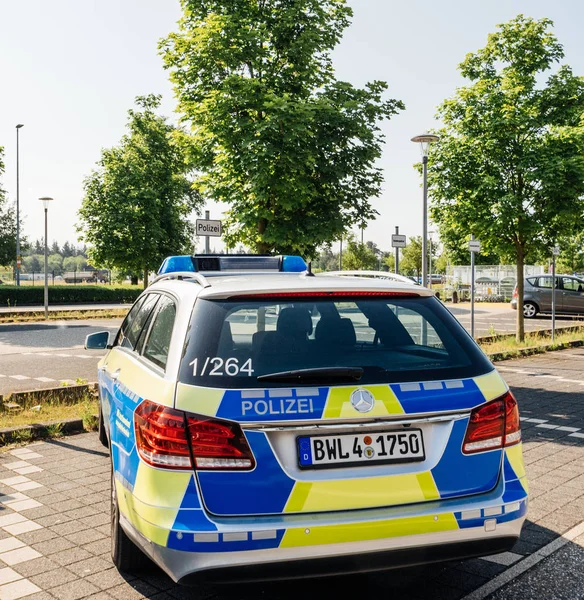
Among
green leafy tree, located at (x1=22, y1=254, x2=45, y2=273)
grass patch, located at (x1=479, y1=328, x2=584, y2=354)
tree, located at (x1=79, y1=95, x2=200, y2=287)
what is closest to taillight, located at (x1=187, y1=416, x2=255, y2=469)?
grass patch, located at (x1=479, y1=328, x2=584, y2=354)

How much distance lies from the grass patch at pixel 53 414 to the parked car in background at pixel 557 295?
2457 cm

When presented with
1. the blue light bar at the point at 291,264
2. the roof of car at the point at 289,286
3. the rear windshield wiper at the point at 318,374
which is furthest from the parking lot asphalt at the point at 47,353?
the rear windshield wiper at the point at 318,374

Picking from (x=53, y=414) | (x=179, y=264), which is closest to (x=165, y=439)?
(x=179, y=264)

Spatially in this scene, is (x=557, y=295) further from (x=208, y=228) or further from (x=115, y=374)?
(x=115, y=374)

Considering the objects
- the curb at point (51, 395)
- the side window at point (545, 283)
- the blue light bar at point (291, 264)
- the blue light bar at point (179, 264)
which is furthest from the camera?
the side window at point (545, 283)

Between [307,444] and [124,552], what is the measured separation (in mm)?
1492

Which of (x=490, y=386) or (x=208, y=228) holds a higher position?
(x=208, y=228)

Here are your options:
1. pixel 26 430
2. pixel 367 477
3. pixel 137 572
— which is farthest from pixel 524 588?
pixel 26 430

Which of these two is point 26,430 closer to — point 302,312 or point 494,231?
point 302,312

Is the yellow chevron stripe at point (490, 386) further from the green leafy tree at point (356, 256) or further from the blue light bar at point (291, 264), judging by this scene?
the green leafy tree at point (356, 256)

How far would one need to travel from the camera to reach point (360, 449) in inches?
115

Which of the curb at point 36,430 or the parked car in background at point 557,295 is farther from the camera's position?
the parked car in background at point 557,295

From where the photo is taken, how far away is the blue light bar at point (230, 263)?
5.06 meters

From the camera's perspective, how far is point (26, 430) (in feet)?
23.2
